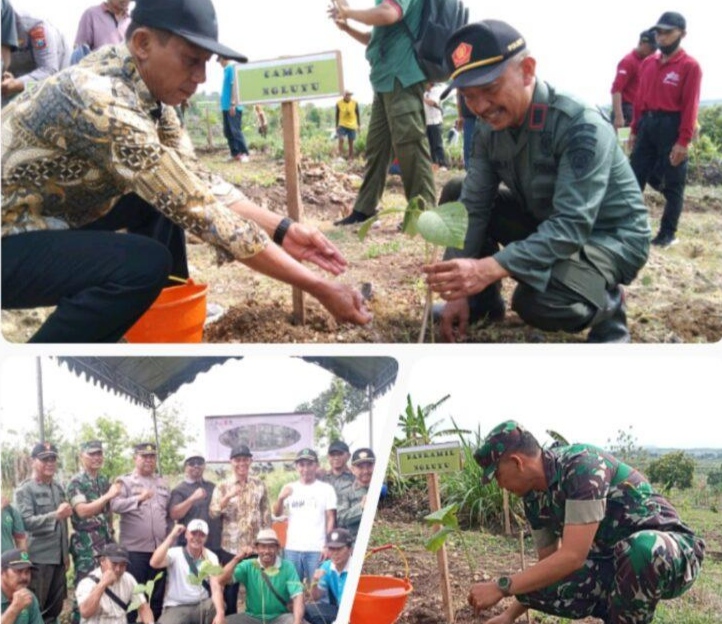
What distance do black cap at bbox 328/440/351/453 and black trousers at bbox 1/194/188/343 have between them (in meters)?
0.63

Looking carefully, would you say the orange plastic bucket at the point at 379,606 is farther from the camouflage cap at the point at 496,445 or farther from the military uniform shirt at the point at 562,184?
the military uniform shirt at the point at 562,184

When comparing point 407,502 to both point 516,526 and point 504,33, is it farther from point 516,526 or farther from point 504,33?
point 504,33

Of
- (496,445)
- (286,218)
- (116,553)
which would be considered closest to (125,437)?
(116,553)

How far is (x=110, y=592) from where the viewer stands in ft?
8.46

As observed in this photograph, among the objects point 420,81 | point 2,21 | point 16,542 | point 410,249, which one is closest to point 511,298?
point 410,249

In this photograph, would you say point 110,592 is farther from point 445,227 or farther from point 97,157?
point 445,227

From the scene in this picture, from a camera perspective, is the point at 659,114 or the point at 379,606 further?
the point at 659,114

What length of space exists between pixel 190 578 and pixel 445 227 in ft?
3.92

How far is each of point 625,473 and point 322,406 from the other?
2.72 feet

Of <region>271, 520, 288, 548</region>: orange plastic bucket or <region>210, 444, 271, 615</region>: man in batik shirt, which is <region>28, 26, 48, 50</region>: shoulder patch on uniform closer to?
<region>210, 444, 271, 615</region>: man in batik shirt

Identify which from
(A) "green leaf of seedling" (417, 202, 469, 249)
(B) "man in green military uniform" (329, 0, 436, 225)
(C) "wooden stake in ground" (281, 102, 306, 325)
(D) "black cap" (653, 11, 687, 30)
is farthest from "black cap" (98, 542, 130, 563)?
(D) "black cap" (653, 11, 687, 30)

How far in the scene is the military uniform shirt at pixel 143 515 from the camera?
2602 mm

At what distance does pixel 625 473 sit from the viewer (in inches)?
92.0

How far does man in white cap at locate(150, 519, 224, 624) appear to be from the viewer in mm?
2521
